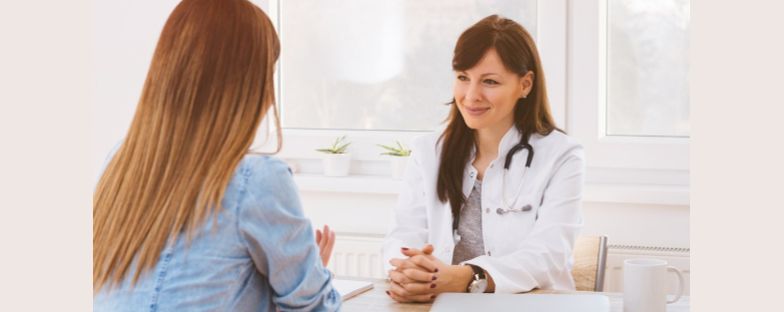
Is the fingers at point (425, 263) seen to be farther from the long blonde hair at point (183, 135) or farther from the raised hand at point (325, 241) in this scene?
the long blonde hair at point (183, 135)

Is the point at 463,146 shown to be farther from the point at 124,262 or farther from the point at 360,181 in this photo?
the point at 124,262

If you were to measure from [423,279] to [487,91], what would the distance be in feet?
2.21

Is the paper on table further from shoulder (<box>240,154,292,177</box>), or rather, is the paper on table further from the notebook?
shoulder (<box>240,154,292,177</box>)

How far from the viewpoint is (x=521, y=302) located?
75.9 inches

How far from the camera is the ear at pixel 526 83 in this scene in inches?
101

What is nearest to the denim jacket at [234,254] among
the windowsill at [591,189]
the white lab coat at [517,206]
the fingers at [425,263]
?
the fingers at [425,263]

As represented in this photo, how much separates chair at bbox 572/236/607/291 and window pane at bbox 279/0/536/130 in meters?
1.13

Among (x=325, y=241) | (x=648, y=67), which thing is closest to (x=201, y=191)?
(x=325, y=241)

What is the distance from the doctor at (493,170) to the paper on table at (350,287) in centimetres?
19

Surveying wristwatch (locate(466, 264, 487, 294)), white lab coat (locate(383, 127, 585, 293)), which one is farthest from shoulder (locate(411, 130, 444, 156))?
wristwatch (locate(466, 264, 487, 294))

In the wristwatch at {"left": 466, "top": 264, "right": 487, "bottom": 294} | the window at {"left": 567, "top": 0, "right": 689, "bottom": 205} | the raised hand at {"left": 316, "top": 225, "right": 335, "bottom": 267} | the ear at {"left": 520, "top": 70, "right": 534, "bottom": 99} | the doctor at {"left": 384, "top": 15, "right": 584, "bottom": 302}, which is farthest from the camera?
the window at {"left": 567, "top": 0, "right": 689, "bottom": 205}

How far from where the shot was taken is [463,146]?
103 inches

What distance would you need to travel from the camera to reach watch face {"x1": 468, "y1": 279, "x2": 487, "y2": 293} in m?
2.13

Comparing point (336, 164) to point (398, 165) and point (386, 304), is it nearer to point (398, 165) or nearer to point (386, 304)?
point (398, 165)
